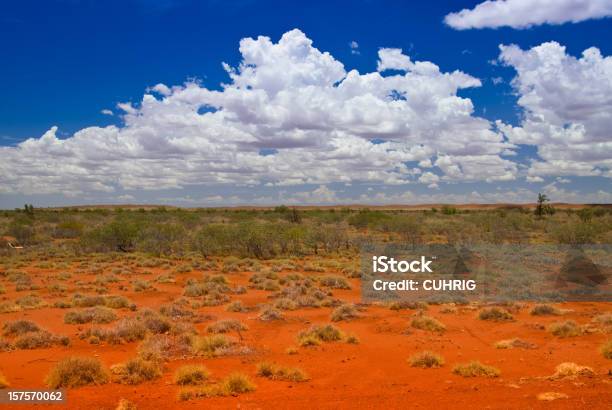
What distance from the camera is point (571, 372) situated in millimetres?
10453

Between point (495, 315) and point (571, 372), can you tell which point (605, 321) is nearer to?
point (495, 315)

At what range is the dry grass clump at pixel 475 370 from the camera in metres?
10.9

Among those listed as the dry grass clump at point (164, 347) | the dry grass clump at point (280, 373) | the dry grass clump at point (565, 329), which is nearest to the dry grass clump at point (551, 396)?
the dry grass clump at point (280, 373)

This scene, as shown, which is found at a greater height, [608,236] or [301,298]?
[608,236]

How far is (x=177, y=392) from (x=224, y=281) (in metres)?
16.8

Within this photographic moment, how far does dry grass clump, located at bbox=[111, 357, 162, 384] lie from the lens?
34.0 feet

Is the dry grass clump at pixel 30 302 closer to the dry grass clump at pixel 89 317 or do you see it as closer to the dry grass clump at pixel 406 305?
the dry grass clump at pixel 89 317

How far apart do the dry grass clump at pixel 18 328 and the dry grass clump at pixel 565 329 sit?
1575 cm

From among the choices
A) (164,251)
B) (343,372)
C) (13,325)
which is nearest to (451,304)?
(343,372)

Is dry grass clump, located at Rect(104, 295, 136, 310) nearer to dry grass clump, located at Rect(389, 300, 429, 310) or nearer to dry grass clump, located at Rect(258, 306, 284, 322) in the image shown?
dry grass clump, located at Rect(258, 306, 284, 322)

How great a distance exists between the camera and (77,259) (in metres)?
36.2

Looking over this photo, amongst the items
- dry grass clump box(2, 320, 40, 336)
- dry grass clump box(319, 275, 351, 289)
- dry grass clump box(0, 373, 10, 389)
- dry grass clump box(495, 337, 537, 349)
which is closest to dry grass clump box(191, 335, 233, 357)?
dry grass clump box(0, 373, 10, 389)

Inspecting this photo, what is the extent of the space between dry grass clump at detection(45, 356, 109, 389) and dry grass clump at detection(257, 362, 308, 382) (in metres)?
3.32

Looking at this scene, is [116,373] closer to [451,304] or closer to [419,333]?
[419,333]
